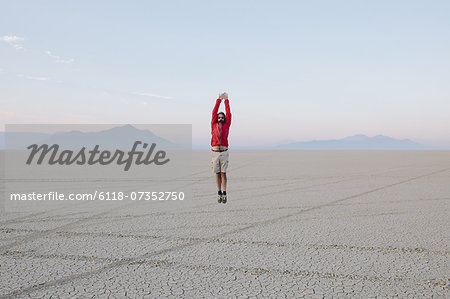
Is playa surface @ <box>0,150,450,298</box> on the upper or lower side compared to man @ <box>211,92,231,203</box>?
lower

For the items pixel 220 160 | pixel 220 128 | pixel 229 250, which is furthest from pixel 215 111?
pixel 229 250

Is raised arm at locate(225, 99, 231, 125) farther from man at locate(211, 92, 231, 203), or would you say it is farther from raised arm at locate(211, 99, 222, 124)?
raised arm at locate(211, 99, 222, 124)

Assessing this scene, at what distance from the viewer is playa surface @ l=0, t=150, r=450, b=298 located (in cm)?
350

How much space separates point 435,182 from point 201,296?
37.4ft

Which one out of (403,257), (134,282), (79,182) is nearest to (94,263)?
(134,282)

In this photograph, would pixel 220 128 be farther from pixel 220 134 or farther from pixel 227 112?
pixel 227 112

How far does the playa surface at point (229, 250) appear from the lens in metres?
3.50

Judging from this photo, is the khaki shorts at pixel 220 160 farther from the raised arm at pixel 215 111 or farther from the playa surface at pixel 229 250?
the playa surface at pixel 229 250

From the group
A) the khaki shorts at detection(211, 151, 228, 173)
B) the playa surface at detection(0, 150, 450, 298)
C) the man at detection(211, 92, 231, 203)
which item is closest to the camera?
the playa surface at detection(0, 150, 450, 298)

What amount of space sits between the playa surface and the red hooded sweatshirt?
53.1 inches

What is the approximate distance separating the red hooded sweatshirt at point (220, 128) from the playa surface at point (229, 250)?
135 cm

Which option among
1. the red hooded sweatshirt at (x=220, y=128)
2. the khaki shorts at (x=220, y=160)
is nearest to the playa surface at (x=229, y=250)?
the khaki shorts at (x=220, y=160)

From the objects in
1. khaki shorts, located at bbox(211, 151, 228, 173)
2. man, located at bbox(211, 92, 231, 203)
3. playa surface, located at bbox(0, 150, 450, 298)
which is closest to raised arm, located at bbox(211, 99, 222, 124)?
man, located at bbox(211, 92, 231, 203)

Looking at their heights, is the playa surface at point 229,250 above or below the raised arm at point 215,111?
below
